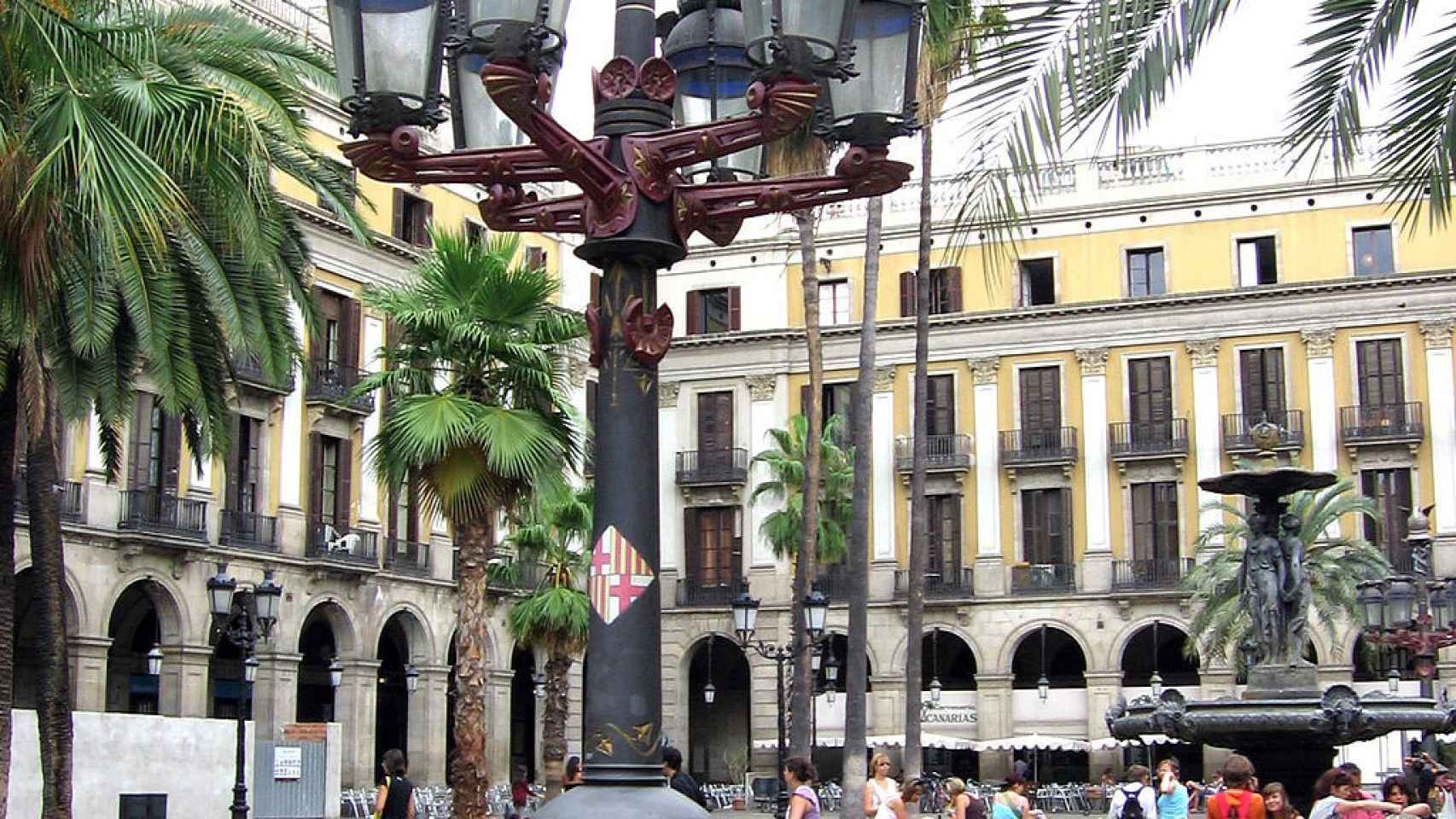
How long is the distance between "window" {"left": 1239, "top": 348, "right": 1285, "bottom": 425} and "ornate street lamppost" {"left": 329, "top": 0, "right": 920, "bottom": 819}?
43295 mm

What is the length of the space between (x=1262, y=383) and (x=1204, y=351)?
5.30ft

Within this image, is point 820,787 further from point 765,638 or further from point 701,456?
point 701,456

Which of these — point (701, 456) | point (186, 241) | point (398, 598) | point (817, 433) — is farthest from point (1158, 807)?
point (701, 456)

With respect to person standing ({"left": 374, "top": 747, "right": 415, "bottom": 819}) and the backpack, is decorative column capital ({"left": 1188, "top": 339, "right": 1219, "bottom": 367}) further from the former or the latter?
person standing ({"left": 374, "top": 747, "right": 415, "bottom": 819})

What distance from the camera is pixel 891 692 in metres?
50.7

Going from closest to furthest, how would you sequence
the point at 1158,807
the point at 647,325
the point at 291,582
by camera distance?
the point at 647,325, the point at 1158,807, the point at 291,582

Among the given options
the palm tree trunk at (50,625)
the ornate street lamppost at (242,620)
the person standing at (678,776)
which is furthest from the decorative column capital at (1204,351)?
the person standing at (678,776)

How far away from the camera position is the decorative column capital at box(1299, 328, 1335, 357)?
157ft

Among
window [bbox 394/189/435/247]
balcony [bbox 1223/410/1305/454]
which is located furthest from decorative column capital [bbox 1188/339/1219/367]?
window [bbox 394/189/435/247]

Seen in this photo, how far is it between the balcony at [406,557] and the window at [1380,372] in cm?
2290

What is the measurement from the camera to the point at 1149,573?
160ft

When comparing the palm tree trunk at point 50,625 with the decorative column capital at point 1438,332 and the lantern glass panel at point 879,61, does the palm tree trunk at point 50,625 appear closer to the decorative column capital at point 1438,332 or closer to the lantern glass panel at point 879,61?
the lantern glass panel at point 879,61

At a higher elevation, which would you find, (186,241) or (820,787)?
(186,241)

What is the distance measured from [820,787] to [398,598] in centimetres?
1090
